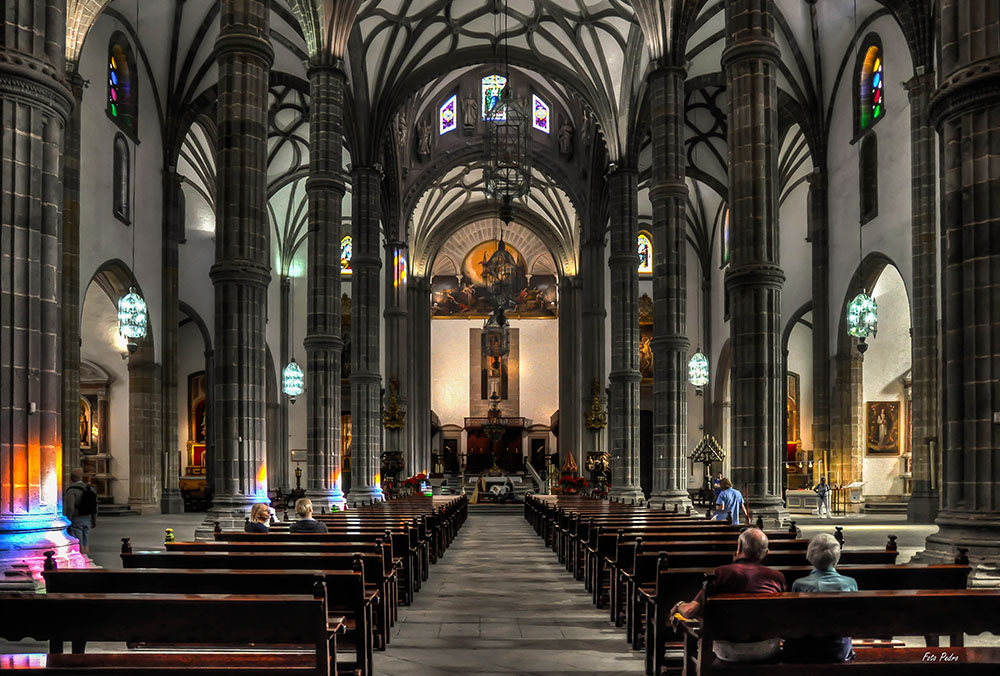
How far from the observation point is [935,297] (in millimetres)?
23312

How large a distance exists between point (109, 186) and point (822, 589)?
25.1 metres

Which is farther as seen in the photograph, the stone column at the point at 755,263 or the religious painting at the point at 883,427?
the religious painting at the point at 883,427

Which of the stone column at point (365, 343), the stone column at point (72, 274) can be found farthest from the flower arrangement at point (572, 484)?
the stone column at point (72, 274)

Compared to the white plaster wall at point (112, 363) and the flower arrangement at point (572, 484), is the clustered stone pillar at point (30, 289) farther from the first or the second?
the flower arrangement at point (572, 484)

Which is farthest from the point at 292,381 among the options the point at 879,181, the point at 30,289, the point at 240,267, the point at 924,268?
the point at 30,289

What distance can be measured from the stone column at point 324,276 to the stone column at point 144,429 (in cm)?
708

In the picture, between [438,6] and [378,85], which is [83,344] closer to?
[378,85]

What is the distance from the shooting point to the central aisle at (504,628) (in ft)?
27.2

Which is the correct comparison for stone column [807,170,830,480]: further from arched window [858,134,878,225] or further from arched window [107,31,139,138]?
arched window [107,31,139,138]

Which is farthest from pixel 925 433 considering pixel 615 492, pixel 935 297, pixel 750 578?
pixel 750 578

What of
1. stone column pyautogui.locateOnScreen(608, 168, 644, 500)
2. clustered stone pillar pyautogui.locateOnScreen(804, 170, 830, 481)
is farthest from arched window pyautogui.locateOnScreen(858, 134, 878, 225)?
stone column pyautogui.locateOnScreen(608, 168, 644, 500)

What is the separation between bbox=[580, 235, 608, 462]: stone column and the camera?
4209 centimetres

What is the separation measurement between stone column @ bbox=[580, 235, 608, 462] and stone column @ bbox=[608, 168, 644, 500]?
924 cm

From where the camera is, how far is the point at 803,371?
135ft
